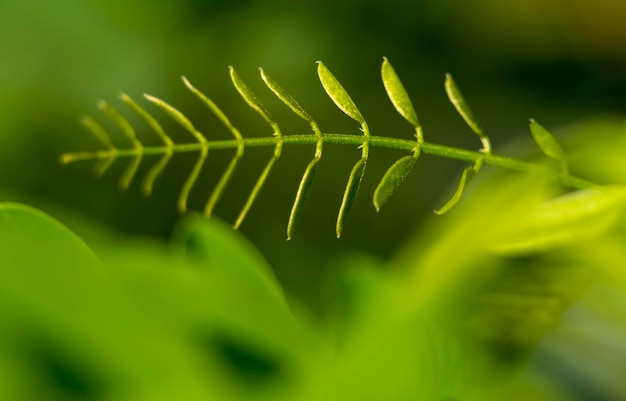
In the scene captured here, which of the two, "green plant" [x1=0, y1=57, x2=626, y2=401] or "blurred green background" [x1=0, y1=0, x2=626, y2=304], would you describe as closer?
"green plant" [x1=0, y1=57, x2=626, y2=401]

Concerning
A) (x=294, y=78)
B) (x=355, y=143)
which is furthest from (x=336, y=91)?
(x=294, y=78)

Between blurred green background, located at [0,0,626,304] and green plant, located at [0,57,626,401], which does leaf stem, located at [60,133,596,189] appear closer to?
A: green plant, located at [0,57,626,401]

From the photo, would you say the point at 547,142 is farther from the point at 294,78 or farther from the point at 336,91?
the point at 294,78

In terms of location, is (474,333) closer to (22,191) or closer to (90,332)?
(90,332)

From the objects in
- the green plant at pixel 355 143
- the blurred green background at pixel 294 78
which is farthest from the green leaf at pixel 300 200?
the blurred green background at pixel 294 78

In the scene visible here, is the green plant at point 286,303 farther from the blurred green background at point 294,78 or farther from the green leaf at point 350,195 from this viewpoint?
the blurred green background at point 294,78

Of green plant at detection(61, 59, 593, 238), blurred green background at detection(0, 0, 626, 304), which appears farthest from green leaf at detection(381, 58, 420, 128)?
blurred green background at detection(0, 0, 626, 304)
